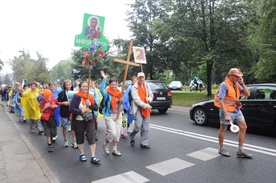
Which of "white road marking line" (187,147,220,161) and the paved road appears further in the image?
"white road marking line" (187,147,220,161)

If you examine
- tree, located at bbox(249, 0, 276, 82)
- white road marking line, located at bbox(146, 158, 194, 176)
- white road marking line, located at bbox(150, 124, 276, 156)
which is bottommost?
white road marking line, located at bbox(146, 158, 194, 176)

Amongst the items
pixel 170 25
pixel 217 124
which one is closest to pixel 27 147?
pixel 217 124

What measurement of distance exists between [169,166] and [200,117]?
438 centimetres

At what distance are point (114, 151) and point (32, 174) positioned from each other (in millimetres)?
1774

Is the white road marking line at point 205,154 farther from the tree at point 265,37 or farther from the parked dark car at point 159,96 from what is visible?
the tree at point 265,37

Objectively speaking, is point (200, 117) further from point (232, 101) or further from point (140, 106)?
point (232, 101)

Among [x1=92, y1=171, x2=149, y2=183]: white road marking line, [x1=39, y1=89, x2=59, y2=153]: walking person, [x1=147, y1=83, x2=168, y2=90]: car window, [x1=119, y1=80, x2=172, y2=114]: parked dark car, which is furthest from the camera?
[x1=147, y1=83, x2=168, y2=90]: car window

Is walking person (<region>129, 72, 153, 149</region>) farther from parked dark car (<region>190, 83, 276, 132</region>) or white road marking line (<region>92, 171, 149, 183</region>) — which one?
parked dark car (<region>190, 83, 276, 132</region>)

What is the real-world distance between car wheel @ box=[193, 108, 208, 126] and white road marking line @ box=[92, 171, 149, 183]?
480 cm

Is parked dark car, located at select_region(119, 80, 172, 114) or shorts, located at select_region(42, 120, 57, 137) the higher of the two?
parked dark car, located at select_region(119, 80, 172, 114)

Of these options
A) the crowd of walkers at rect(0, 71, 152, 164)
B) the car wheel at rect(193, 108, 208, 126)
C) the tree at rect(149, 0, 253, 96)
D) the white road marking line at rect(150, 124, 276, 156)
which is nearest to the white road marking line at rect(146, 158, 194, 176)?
the crowd of walkers at rect(0, 71, 152, 164)

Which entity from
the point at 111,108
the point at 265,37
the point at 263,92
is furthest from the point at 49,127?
the point at 265,37

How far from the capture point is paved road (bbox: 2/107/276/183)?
418 cm

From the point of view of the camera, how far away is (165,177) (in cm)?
418
